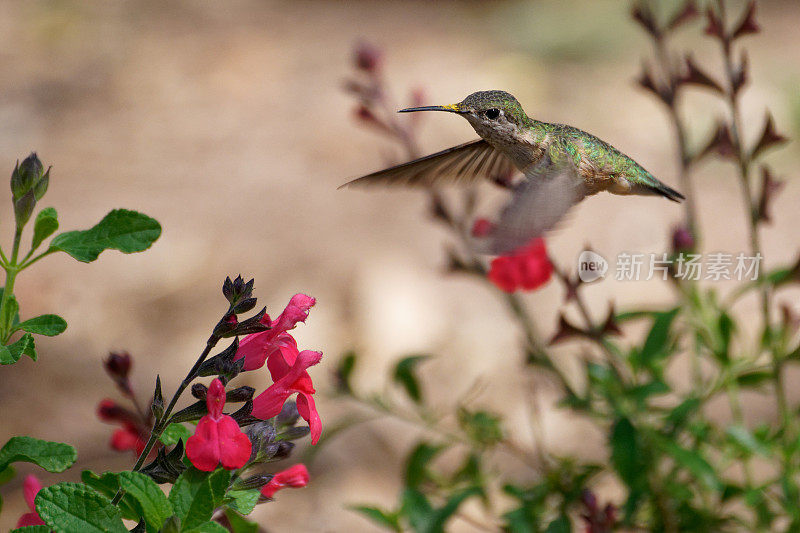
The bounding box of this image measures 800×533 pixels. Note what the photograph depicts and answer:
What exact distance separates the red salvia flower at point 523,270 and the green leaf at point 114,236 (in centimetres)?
100

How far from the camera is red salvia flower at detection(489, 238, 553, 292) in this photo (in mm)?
2018

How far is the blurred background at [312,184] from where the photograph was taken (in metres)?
4.16

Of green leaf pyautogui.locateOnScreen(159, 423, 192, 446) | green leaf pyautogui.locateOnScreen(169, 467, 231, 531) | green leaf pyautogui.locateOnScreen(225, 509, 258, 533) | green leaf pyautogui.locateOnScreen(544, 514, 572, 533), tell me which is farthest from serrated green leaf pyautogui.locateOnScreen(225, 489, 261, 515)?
green leaf pyautogui.locateOnScreen(544, 514, 572, 533)

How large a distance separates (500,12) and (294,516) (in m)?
6.72

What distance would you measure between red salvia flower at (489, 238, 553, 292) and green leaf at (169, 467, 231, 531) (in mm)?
1105

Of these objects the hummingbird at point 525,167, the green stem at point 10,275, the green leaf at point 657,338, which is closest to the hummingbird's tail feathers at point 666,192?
the hummingbird at point 525,167

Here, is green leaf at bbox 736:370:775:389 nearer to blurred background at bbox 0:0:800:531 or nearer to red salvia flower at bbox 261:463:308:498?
blurred background at bbox 0:0:800:531

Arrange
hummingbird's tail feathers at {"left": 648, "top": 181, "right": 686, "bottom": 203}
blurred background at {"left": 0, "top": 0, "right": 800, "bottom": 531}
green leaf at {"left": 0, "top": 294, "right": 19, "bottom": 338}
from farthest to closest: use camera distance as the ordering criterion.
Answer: blurred background at {"left": 0, "top": 0, "right": 800, "bottom": 531} → hummingbird's tail feathers at {"left": 648, "top": 181, "right": 686, "bottom": 203} → green leaf at {"left": 0, "top": 294, "right": 19, "bottom": 338}

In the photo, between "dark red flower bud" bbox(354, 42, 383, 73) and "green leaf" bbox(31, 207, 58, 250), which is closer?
"green leaf" bbox(31, 207, 58, 250)

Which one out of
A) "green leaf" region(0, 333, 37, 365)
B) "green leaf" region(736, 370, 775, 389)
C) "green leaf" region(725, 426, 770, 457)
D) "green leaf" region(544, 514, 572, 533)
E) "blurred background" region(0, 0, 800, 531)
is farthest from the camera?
"blurred background" region(0, 0, 800, 531)

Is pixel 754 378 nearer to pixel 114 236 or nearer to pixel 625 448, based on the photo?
pixel 625 448

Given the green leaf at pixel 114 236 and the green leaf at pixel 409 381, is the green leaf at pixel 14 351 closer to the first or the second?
the green leaf at pixel 114 236

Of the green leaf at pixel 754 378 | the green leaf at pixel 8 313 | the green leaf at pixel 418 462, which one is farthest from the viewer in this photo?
the green leaf at pixel 418 462

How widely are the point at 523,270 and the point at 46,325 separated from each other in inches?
46.4
